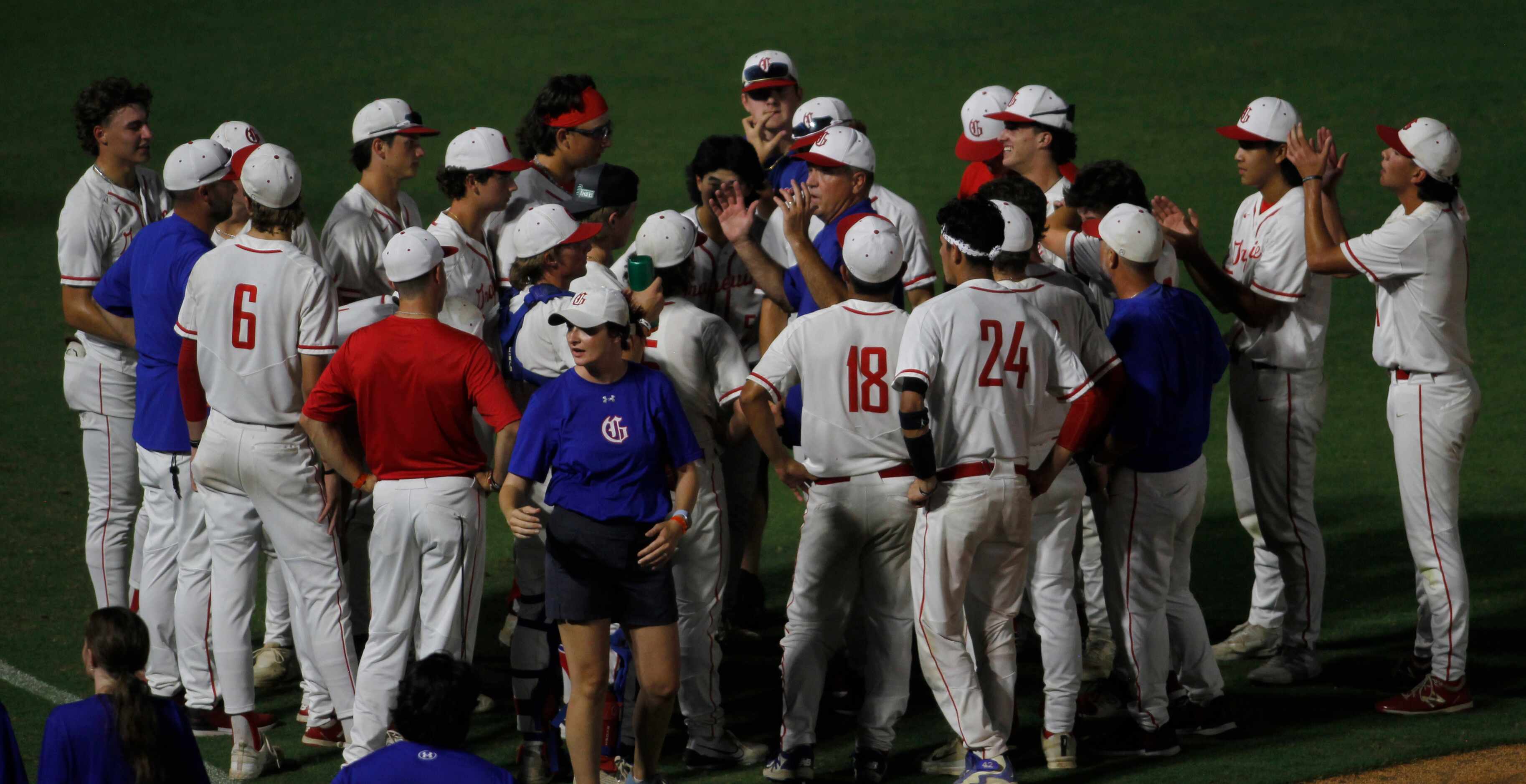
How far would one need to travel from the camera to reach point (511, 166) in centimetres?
651

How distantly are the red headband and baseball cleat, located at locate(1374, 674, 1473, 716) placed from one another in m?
4.19

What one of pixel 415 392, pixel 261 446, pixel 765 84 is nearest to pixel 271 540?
pixel 261 446

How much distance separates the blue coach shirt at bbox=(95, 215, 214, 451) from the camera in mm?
5973

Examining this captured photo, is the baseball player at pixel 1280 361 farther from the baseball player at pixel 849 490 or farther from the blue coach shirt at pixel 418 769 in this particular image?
the blue coach shirt at pixel 418 769

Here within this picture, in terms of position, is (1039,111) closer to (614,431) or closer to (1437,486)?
(1437,486)

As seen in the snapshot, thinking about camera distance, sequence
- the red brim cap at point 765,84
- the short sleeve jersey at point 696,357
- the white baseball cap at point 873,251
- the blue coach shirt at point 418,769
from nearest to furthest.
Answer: the blue coach shirt at point 418,769
the white baseball cap at point 873,251
the short sleeve jersey at point 696,357
the red brim cap at point 765,84

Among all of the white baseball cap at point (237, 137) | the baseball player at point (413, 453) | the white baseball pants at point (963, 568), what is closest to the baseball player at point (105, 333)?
the white baseball cap at point (237, 137)

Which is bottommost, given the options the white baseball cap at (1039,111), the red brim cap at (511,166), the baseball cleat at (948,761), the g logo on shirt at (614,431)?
the baseball cleat at (948,761)

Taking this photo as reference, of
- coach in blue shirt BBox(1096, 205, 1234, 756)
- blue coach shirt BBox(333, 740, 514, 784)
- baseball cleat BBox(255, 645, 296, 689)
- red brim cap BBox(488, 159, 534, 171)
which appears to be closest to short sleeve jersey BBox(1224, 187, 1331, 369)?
coach in blue shirt BBox(1096, 205, 1234, 756)

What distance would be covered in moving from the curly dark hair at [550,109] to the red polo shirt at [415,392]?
2218 millimetres

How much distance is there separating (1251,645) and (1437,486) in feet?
3.86

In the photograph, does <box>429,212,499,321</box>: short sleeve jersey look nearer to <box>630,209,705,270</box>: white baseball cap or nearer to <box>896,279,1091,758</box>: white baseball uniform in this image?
<box>630,209,705,270</box>: white baseball cap

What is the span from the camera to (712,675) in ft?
19.1

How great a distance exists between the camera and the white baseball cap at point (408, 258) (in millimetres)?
5293
